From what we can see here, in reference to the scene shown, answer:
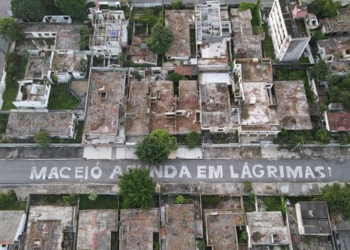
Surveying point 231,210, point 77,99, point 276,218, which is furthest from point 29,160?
point 276,218

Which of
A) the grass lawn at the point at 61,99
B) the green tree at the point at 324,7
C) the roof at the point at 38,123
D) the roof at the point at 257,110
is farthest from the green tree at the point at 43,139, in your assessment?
the green tree at the point at 324,7

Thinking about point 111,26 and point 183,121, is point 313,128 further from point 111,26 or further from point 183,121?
point 111,26

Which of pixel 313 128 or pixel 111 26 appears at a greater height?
pixel 111 26

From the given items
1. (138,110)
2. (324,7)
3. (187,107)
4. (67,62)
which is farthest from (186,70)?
(324,7)

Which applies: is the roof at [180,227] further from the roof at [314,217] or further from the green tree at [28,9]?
the green tree at [28,9]

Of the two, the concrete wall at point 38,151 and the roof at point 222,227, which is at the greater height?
the concrete wall at point 38,151

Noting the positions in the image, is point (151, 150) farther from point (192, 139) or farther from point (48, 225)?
point (48, 225)
